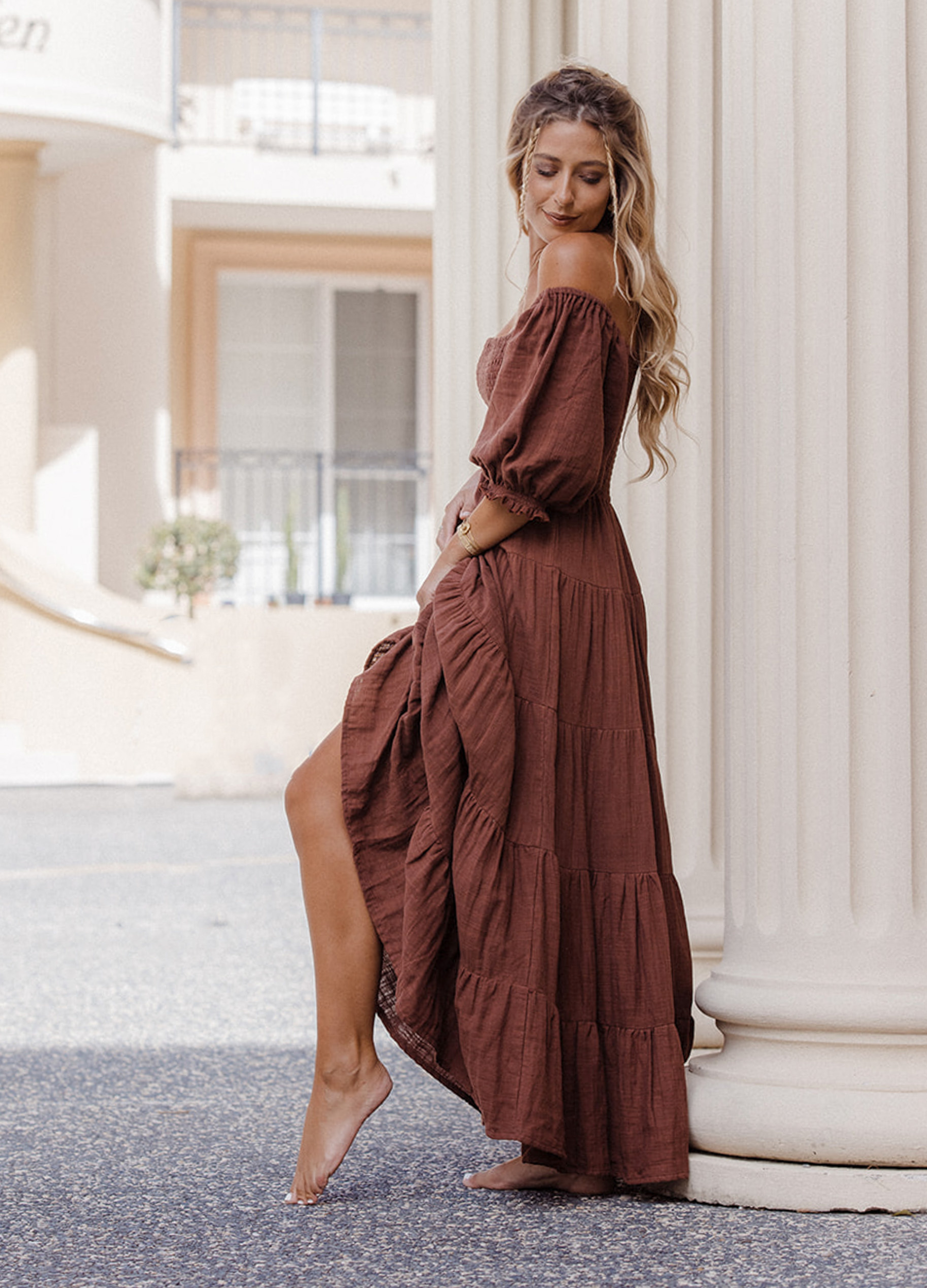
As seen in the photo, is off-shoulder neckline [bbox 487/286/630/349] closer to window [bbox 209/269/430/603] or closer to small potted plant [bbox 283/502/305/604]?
small potted plant [bbox 283/502/305/604]

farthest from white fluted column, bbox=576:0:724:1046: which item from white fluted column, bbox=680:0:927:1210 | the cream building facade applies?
white fluted column, bbox=680:0:927:1210

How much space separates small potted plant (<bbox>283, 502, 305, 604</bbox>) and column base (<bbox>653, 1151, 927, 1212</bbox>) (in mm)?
11422

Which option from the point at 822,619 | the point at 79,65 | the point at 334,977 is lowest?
the point at 334,977

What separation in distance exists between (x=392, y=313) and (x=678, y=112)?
1217 cm

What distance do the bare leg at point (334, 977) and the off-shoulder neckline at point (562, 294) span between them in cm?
67

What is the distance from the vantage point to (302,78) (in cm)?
1548

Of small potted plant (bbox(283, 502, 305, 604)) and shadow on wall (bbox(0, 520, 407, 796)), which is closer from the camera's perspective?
shadow on wall (bbox(0, 520, 407, 796))

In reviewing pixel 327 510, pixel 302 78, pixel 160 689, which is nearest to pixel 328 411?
pixel 327 510

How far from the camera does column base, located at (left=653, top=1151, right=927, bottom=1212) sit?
96.8 inches

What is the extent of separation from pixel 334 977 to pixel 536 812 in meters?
0.39

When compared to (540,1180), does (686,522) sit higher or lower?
higher

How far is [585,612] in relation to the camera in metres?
2.57

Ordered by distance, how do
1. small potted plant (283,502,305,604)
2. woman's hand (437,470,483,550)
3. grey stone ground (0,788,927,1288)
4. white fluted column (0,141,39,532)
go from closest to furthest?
grey stone ground (0,788,927,1288) < woman's hand (437,470,483,550) < white fluted column (0,141,39,532) < small potted plant (283,502,305,604)

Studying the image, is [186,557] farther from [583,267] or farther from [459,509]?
[583,267]
